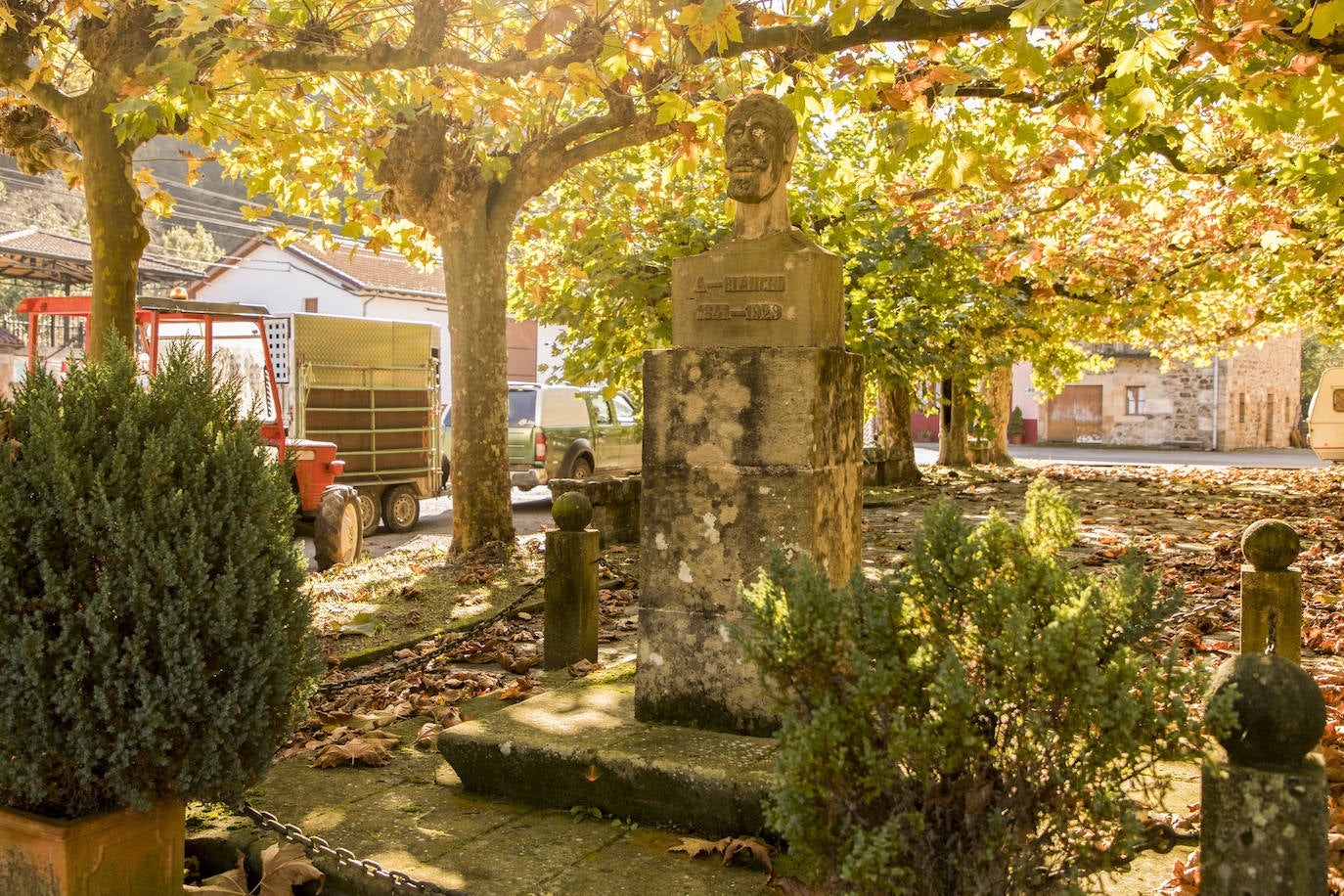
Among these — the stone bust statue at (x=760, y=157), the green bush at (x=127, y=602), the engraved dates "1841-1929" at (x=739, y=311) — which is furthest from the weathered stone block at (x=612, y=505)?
the green bush at (x=127, y=602)

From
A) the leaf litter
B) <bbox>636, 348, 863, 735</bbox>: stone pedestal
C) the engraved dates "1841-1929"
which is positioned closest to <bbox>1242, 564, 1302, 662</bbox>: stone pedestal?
the leaf litter

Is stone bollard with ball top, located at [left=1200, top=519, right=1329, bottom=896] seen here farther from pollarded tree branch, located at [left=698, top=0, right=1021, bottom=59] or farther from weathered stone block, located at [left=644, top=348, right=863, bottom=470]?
pollarded tree branch, located at [left=698, top=0, right=1021, bottom=59]

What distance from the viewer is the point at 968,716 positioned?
2404 millimetres

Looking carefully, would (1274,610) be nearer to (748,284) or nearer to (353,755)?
(748,284)

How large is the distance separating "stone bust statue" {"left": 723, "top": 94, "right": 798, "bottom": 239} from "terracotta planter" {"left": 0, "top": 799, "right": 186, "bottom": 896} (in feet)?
9.96

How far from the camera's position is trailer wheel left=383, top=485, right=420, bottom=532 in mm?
15484

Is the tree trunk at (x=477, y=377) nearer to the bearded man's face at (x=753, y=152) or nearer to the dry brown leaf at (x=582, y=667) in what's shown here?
the dry brown leaf at (x=582, y=667)

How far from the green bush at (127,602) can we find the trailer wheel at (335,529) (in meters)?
7.68

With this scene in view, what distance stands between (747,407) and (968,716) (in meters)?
2.06

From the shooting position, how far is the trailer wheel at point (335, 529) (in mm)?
10820

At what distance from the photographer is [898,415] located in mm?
20266

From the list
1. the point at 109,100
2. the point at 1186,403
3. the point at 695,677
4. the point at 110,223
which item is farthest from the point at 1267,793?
the point at 1186,403

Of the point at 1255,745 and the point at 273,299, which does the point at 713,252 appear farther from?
the point at 273,299

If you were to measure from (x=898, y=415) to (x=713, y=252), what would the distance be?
53.5ft
